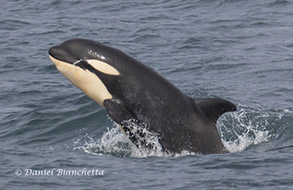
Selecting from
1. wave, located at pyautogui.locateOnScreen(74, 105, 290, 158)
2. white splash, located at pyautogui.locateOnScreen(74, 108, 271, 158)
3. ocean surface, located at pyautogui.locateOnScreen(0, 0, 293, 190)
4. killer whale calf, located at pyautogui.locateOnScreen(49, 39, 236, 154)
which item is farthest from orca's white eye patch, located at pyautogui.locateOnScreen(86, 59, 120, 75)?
ocean surface, located at pyautogui.locateOnScreen(0, 0, 293, 190)

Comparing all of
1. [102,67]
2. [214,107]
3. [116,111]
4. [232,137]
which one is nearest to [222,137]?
[232,137]

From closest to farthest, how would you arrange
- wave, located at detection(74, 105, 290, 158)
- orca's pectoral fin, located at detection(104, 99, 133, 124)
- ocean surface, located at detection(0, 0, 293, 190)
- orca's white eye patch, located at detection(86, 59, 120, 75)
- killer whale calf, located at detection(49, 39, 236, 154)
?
ocean surface, located at detection(0, 0, 293, 190)
orca's pectoral fin, located at detection(104, 99, 133, 124)
killer whale calf, located at detection(49, 39, 236, 154)
orca's white eye patch, located at detection(86, 59, 120, 75)
wave, located at detection(74, 105, 290, 158)

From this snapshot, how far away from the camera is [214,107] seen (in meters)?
12.1

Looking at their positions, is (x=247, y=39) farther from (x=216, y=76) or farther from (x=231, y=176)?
(x=231, y=176)

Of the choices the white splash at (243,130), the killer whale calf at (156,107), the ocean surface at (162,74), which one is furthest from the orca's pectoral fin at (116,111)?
the white splash at (243,130)

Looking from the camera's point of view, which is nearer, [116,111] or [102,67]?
[116,111]

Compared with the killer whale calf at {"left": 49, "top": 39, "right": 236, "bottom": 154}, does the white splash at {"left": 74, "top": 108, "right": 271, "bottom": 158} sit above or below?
below

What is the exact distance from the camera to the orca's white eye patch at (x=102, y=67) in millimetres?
12328

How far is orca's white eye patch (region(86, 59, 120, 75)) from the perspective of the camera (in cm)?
1233

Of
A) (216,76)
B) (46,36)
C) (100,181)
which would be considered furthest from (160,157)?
(46,36)

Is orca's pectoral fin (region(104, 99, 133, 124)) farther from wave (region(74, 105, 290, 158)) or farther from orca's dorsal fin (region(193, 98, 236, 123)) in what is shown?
orca's dorsal fin (region(193, 98, 236, 123))

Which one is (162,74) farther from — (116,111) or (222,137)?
(116,111)

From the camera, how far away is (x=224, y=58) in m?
20.6

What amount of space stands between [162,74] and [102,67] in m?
7.05
